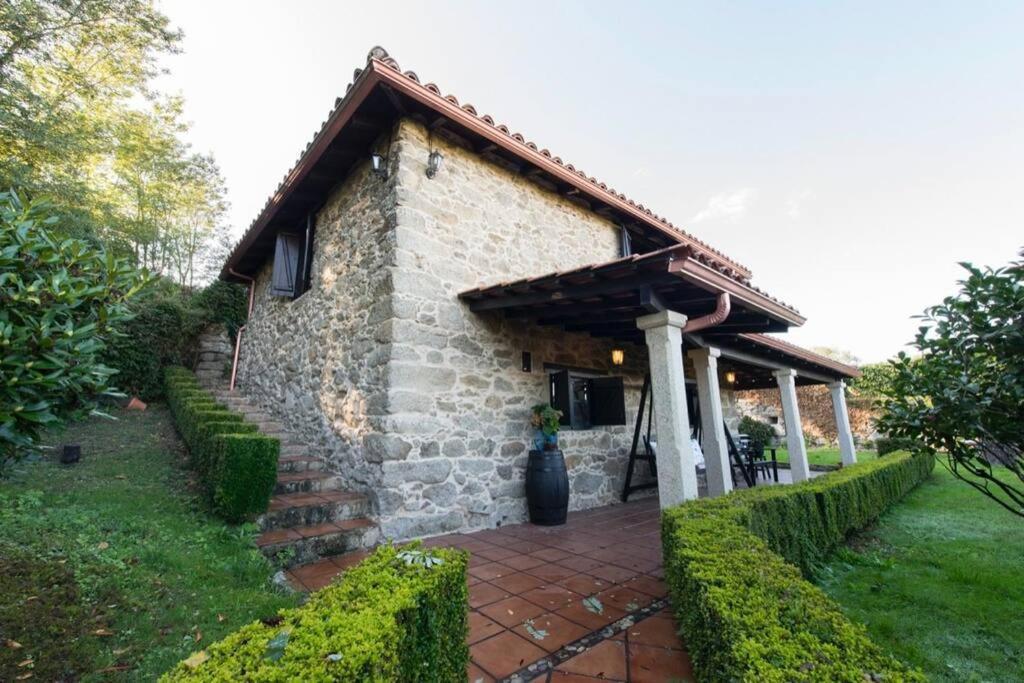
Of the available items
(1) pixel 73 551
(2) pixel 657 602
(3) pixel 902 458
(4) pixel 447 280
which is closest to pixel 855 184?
(3) pixel 902 458

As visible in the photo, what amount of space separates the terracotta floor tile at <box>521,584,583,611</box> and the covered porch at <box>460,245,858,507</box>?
125 centimetres

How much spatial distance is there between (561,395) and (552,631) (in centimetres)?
329

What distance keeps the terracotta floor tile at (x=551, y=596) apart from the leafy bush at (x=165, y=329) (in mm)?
8383

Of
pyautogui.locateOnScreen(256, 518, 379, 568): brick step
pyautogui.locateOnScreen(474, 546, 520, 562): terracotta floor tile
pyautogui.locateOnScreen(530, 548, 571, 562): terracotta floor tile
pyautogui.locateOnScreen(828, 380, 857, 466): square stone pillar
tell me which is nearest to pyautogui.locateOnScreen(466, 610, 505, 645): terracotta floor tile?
pyautogui.locateOnScreen(474, 546, 520, 562): terracotta floor tile

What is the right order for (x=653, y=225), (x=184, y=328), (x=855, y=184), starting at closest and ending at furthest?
(x=653, y=225), (x=184, y=328), (x=855, y=184)

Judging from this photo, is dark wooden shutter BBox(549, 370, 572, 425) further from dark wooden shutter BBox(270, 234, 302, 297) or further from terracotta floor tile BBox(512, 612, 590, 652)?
dark wooden shutter BBox(270, 234, 302, 297)

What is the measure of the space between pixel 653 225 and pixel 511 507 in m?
4.87

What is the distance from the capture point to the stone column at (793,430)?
6.51 metres

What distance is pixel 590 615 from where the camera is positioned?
2520 millimetres

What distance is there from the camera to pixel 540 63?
8281 millimetres

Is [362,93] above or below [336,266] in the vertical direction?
above

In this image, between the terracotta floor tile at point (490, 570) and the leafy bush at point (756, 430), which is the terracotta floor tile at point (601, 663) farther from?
the leafy bush at point (756, 430)

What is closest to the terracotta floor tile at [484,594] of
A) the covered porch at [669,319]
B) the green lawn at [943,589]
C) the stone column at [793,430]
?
the covered porch at [669,319]

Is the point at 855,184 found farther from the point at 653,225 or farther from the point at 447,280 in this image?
the point at 447,280
